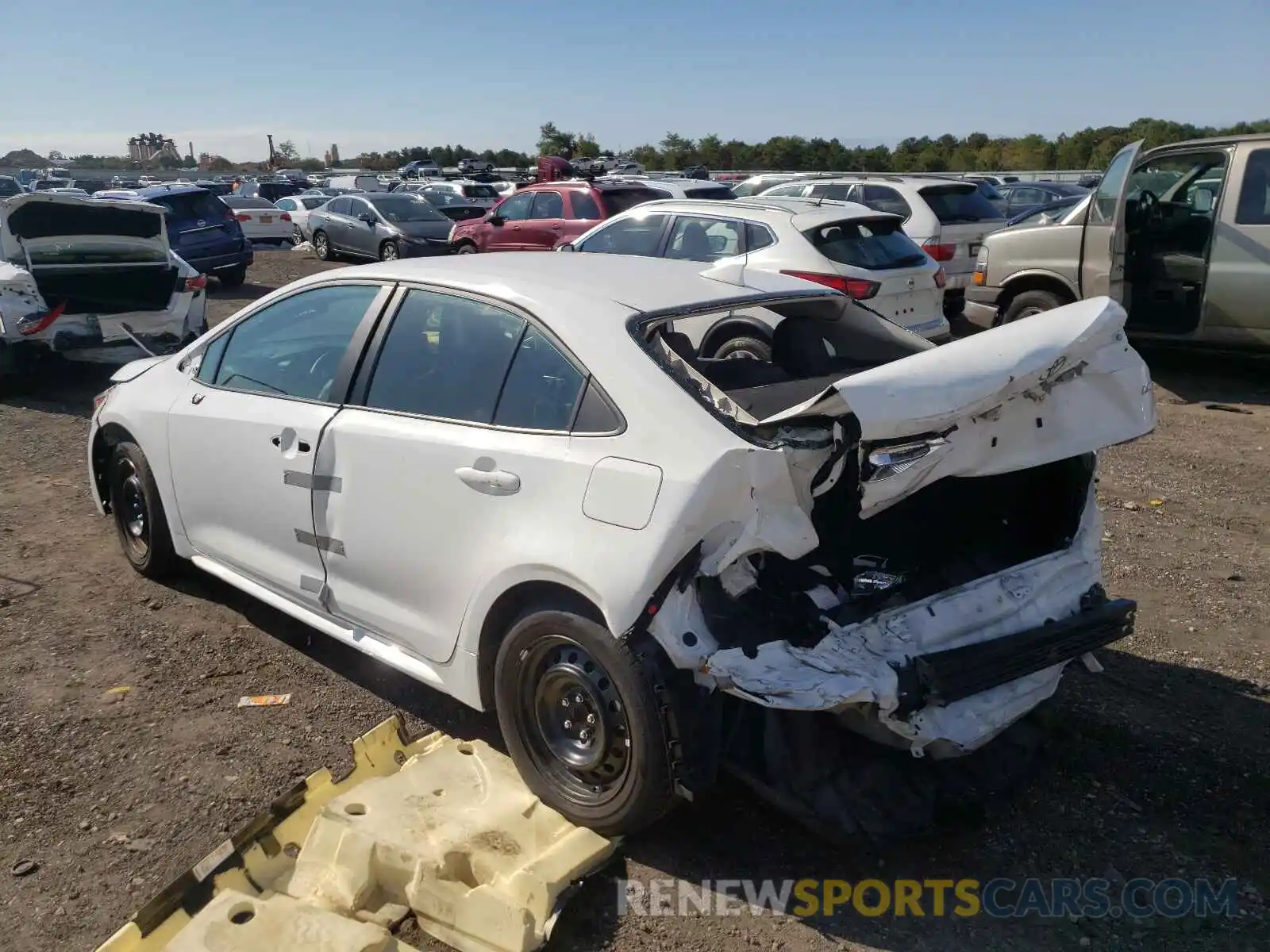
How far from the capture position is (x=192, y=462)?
14.7 feet

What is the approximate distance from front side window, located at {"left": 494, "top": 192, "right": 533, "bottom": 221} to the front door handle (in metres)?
12.4

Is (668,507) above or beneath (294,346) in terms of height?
beneath

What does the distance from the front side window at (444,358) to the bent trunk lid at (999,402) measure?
1017 millimetres

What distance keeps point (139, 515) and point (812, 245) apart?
5611mm

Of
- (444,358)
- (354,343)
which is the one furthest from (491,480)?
(354,343)

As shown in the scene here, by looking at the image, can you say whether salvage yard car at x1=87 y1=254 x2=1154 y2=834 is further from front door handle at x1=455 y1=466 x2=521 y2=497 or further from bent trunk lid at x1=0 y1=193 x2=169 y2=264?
bent trunk lid at x1=0 y1=193 x2=169 y2=264

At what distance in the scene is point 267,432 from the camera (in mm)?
4027

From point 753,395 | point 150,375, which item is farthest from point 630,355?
point 150,375

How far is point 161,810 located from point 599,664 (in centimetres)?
166

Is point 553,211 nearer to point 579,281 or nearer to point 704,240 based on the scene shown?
point 704,240

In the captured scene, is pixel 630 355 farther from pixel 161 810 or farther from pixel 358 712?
pixel 161 810

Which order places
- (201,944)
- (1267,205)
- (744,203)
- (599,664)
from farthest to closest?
1. (744,203)
2. (1267,205)
3. (599,664)
4. (201,944)

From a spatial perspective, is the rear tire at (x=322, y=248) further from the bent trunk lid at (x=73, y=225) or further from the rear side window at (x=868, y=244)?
the rear side window at (x=868, y=244)

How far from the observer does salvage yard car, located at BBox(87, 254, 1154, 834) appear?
2777mm
